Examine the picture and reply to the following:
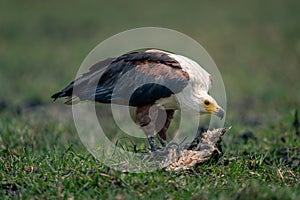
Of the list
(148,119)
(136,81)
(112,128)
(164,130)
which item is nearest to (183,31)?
(112,128)

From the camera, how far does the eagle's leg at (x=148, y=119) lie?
501 centimetres

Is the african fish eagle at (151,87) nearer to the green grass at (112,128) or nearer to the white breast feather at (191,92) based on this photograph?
the white breast feather at (191,92)

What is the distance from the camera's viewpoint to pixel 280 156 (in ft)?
18.7

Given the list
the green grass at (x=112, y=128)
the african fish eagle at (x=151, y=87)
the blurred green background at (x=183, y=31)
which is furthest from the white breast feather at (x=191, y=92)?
the blurred green background at (x=183, y=31)

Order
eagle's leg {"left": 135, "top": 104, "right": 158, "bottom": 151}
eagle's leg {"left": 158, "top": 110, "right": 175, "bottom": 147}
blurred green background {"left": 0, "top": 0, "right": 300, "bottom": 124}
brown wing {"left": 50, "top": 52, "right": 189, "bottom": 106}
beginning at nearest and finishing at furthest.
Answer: brown wing {"left": 50, "top": 52, "right": 189, "bottom": 106} → eagle's leg {"left": 135, "top": 104, "right": 158, "bottom": 151} → eagle's leg {"left": 158, "top": 110, "right": 175, "bottom": 147} → blurred green background {"left": 0, "top": 0, "right": 300, "bottom": 124}

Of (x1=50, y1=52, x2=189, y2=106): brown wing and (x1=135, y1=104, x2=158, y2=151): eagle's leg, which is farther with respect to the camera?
(x1=135, y1=104, x2=158, y2=151): eagle's leg

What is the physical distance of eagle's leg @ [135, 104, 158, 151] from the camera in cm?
501

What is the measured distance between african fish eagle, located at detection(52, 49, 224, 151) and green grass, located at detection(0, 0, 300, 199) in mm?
579

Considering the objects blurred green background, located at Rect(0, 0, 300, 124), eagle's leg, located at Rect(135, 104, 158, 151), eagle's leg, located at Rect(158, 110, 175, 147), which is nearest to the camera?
eagle's leg, located at Rect(135, 104, 158, 151)

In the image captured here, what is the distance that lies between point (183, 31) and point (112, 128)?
7.16 m

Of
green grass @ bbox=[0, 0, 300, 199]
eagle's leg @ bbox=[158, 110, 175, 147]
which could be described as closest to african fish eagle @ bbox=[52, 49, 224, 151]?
eagle's leg @ bbox=[158, 110, 175, 147]

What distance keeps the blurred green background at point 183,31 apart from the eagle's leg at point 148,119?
3030 mm

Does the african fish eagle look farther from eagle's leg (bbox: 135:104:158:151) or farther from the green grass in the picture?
the green grass

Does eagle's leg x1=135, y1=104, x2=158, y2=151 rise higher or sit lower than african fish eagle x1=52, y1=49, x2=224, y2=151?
lower
